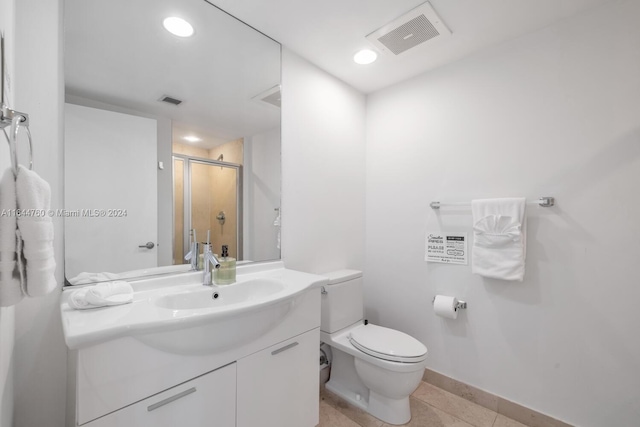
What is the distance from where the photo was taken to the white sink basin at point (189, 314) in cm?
80

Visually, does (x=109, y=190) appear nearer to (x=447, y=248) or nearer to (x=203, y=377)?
(x=203, y=377)

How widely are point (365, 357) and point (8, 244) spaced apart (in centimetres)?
156

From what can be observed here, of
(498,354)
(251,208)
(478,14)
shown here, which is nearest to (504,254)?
(498,354)

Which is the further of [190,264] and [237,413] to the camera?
[190,264]

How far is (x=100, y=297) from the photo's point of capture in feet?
3.08

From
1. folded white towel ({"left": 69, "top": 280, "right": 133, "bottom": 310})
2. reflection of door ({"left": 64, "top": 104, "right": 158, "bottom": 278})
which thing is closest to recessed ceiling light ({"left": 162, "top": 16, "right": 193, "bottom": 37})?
reflection of door ({"left": 64, "top": 104, "right": 158, "bottom": 278})

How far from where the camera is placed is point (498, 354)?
5.58 feet

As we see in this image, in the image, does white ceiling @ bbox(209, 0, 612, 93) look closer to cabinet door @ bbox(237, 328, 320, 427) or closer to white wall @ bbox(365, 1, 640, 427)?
white wall @ bbox(365, 1, 640, 427)

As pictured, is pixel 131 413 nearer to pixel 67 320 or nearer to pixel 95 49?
pixel 67 320

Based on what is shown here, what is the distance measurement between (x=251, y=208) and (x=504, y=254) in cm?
153

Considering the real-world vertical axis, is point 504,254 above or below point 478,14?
below

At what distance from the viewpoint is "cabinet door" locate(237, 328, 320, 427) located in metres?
1.10

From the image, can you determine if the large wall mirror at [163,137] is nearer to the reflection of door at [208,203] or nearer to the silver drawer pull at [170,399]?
the reflection of door at [208,203]

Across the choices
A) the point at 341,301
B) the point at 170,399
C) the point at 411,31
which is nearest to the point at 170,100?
the point at 170,399
